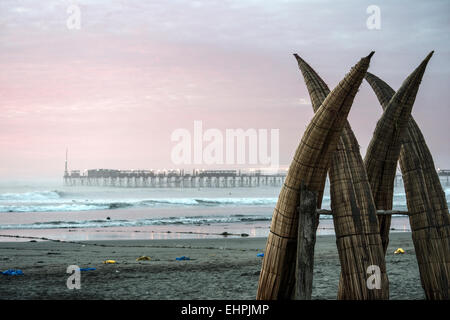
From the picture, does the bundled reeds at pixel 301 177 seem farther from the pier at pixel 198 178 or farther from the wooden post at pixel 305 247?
the pier at pixel 198 178

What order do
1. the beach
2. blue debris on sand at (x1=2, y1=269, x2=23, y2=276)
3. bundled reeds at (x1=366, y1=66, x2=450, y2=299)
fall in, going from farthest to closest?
blue debris on sand at (x1=2, y1=269, x2=23, y2=276) < the beach < bundled reeds at (x1=366, y1=66, x2=450, y2=299)

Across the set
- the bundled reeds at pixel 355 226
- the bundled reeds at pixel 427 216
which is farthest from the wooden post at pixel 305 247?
the bundled reeds at pixel 427 216

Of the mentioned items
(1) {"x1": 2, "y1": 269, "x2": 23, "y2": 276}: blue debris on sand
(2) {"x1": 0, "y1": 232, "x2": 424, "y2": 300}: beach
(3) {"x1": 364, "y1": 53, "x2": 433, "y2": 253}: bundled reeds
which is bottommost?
(2) {"x1": 0, "y1": 232, "x2": 424, "y2": 300}: beach

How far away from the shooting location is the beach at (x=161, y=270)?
9.74m

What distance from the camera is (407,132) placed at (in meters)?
6.84

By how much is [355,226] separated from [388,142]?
55.8 inches

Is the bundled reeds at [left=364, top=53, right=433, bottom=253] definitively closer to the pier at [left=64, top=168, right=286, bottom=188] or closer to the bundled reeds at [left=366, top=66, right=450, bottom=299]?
the bundled reeds at [left=366, top=66, right=450, bottom=299]

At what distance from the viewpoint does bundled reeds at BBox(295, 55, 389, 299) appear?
5.62 m

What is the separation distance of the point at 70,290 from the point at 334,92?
696cm

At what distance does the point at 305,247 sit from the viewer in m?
5.56

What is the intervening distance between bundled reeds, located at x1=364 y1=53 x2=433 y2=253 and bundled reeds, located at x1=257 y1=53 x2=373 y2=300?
3.68ft

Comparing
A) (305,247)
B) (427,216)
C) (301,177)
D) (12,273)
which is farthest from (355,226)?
(12,273)

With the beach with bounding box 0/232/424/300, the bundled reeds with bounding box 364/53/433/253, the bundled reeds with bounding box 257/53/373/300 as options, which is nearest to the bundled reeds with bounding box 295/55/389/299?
the bundled reeds with bounding box 257/53/373/300
